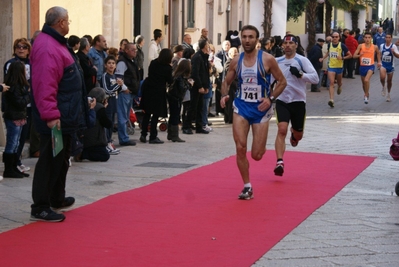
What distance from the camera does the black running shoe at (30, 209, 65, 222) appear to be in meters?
8.52

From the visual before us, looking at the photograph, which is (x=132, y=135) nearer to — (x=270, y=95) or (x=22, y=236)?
(x=270, y=95)

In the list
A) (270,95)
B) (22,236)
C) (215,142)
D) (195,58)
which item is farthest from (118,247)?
(195,58)

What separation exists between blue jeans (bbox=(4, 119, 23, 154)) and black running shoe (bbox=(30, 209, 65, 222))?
9.65ft

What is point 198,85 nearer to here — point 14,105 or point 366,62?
point 14,105

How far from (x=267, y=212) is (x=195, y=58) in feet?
28.0

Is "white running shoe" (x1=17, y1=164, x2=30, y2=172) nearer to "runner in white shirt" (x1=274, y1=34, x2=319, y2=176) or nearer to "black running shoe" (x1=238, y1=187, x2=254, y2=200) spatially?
"black running shoe" (x1=238, y1=187, x2=254, y2=200)

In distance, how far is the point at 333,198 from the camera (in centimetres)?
1037

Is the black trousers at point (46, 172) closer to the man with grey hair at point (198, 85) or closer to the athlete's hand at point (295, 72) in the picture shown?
the athlete's hand at point (295, 72)

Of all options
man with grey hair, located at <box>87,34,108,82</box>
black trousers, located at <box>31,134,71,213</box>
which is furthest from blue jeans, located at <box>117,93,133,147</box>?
black trousers, located at <box>31,134,71,213</box>

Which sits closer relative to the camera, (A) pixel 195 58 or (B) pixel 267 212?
(B) pixel 267 212

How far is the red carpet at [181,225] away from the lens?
285 inches

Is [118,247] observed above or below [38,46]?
below

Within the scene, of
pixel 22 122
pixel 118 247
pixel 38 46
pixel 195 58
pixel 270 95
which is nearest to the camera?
pixel 118 247

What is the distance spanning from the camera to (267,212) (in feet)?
30.7
